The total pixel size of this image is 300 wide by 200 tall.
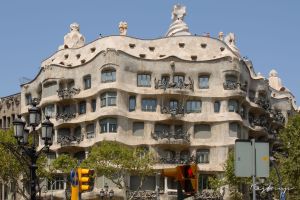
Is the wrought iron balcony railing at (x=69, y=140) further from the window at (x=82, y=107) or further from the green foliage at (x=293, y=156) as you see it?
the green foliage at (x=293, y=156)

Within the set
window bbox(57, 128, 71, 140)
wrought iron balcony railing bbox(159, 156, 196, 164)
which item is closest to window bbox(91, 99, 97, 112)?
window bbox(57, 128, 71, 140)

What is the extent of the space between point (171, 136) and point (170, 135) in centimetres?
15

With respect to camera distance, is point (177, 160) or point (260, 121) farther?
point (260, 121)

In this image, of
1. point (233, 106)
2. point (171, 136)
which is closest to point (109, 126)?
point (171, 136)

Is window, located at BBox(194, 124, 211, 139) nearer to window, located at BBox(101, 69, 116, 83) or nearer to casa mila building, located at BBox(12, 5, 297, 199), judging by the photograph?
casa mila building, located at BBox(12, 5, 297, 199)

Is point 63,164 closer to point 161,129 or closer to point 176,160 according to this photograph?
point 161,129

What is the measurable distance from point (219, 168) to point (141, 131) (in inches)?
356

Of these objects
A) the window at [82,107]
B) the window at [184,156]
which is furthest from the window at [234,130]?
the window at [82,107]

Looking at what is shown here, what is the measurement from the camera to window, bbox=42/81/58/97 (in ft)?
241

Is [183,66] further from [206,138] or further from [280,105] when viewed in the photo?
[280,105]

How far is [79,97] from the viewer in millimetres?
71062

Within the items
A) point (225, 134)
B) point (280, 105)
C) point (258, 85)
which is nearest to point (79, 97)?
point (225, 134)

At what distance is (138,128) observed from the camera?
68750 mm

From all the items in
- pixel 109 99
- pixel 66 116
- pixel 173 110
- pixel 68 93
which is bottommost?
pixel 66 116
